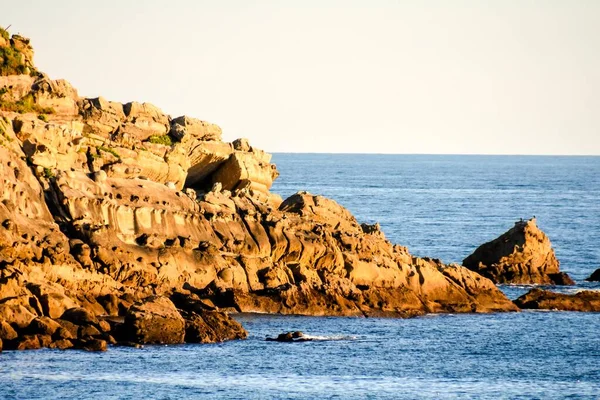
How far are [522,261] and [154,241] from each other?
31.5 meters

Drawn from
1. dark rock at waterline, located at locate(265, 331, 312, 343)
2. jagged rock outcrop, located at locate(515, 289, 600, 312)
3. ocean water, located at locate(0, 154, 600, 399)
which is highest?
jagged rock outcrop, located at locate(515, 289, 600, 312)

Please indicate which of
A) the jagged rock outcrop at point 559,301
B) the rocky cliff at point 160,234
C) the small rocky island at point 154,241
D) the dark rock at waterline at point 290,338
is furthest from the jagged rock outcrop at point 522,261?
the dark rock at waterline at point 290,338

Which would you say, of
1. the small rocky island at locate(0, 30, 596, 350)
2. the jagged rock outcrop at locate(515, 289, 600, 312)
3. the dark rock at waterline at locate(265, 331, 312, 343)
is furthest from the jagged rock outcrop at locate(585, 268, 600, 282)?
the dark rock at waterline at locate(265, 331, 312, 343)

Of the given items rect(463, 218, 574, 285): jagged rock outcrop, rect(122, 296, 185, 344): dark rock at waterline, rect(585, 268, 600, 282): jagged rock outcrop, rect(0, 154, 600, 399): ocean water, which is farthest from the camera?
rect(585, 268, 600, 282): jagged rock outcrop

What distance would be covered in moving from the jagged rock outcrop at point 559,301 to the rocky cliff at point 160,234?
4.79ft

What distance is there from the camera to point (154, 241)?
70.3 meters

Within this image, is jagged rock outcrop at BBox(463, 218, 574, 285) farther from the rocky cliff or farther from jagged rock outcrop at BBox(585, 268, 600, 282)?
the rocky cliff

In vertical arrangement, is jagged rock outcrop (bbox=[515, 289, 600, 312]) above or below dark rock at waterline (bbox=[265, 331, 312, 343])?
above

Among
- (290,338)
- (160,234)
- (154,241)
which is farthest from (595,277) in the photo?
(290,338)

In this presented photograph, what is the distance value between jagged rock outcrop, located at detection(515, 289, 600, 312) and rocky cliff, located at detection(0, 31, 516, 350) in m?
1.46

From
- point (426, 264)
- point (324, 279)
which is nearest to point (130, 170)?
point (324, 279)

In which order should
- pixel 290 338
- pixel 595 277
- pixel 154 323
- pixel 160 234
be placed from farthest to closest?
pixel 595 277 → pixel 160 234 → pixel 290 338 → pixel 154 323

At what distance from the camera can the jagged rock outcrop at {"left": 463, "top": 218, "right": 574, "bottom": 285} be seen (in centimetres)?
9031

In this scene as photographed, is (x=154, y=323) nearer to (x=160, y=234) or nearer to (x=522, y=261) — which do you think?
(x=160, y=234)
